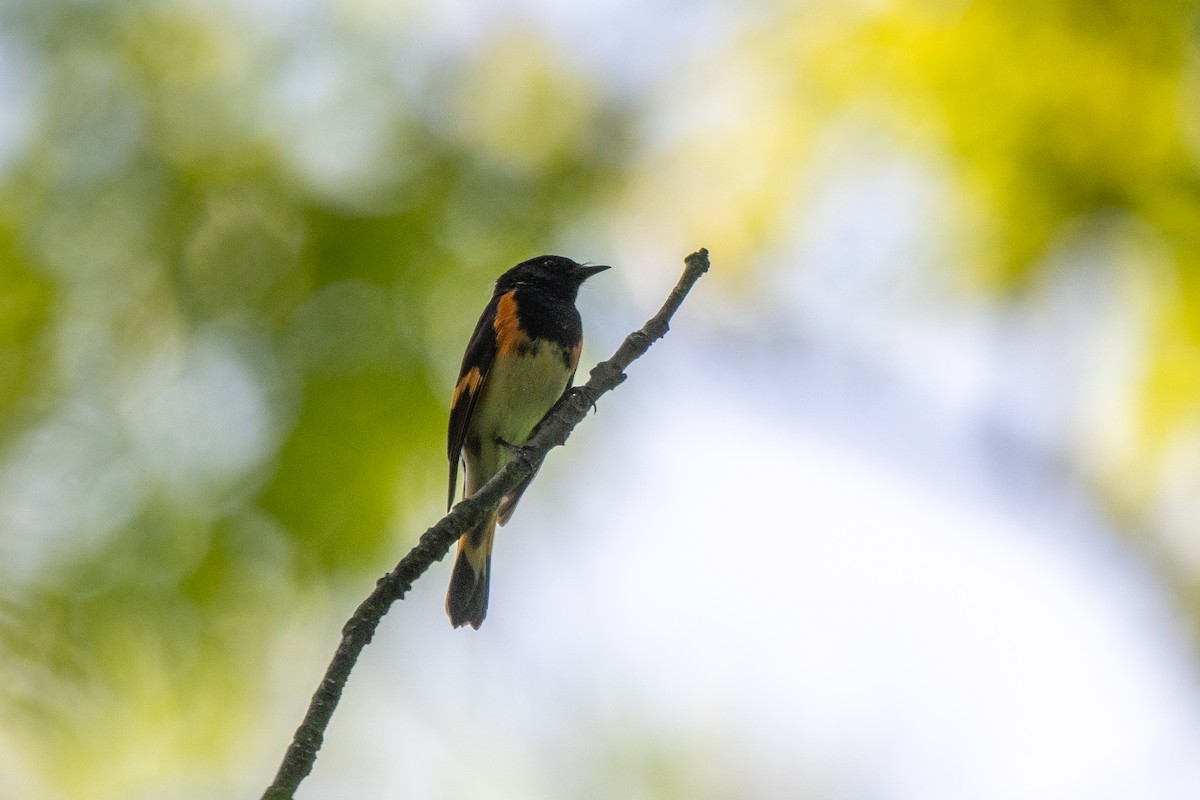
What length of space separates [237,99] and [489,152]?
3.08ft

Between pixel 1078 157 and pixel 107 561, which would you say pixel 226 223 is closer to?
pixel 107 561

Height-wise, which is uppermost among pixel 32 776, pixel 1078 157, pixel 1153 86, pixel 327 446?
pixel 1153 86

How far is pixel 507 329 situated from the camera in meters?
4.62

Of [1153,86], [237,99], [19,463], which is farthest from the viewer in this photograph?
[237,99]

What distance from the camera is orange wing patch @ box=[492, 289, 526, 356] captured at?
4586 mm

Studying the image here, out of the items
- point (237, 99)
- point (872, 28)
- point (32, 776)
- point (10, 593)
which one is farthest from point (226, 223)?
point (872, 28)

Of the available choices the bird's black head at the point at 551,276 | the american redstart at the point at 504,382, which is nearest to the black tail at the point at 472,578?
the american redstart at the point at 504,382

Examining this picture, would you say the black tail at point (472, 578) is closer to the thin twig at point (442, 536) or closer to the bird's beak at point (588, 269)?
the bird's beak at point (588, 269)

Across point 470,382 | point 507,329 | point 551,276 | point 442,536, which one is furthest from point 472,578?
point 442,536

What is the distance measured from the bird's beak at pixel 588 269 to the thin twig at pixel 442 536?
5.88 ft

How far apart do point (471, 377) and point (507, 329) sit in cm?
26

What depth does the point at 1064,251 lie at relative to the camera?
378 centimetres

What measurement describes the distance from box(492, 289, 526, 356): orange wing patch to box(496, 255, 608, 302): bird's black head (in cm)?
19

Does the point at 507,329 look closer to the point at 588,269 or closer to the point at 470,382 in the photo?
the point at 470,382
